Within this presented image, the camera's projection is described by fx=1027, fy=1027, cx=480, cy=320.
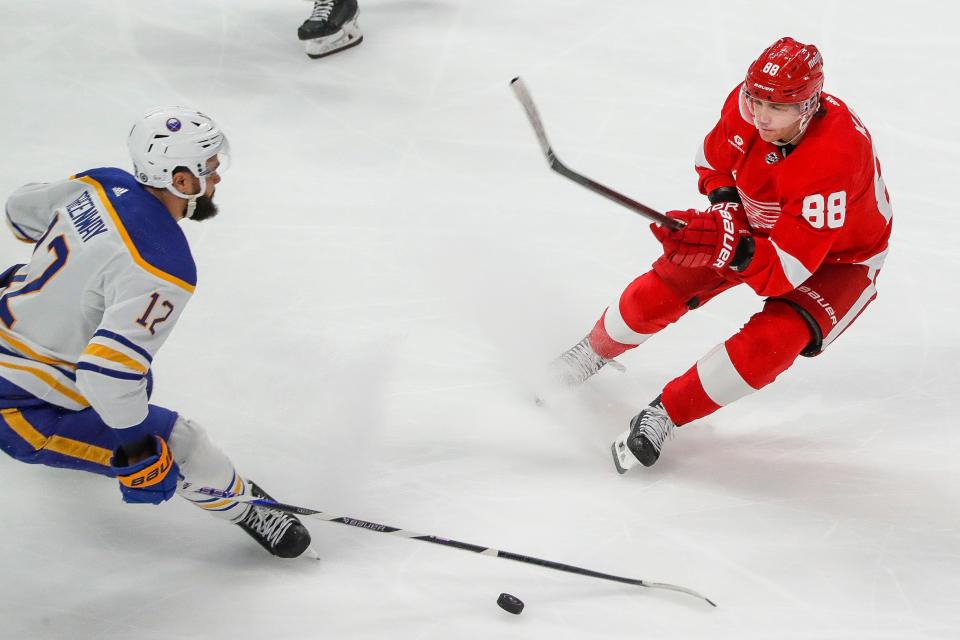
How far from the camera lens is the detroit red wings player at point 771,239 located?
2438 millimetres

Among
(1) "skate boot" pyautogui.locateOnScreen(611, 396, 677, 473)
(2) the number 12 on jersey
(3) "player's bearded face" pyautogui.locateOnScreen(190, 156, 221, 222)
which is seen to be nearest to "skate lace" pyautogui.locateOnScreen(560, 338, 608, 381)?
(1) "skate boot" pyautogui.locateOnScreen(611, 396, 677, 473)

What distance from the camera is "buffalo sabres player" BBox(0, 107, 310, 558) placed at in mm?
2035

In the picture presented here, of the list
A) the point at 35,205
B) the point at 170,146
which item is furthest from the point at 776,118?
the point at 35,205

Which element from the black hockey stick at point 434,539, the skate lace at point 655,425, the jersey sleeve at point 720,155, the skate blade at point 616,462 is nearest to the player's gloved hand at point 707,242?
the jersey sleeve at point 720,155

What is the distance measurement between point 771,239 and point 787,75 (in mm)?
391

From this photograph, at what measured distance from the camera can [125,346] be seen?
6.57ft

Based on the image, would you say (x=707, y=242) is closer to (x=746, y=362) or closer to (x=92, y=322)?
(x=746, y=362)

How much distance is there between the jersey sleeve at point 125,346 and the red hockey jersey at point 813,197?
1.41 m

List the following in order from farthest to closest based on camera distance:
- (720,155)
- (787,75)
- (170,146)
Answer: (720,155) < (787,75) < (170,146)

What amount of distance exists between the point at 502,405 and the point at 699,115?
2145 mm

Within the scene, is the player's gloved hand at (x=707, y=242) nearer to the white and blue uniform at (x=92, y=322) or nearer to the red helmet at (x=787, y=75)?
the red helmet at (x=787, y=75)

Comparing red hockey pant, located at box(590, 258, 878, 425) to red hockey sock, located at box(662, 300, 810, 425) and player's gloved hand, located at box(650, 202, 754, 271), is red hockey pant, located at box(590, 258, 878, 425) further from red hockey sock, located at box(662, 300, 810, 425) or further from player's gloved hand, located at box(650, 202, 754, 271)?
player's gloved hand, located at box(650, 202, 754, 271)

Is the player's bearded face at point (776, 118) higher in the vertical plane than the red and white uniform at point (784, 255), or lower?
higher

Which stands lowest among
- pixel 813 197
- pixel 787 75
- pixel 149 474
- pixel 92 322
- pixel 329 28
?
pixel 329 28
